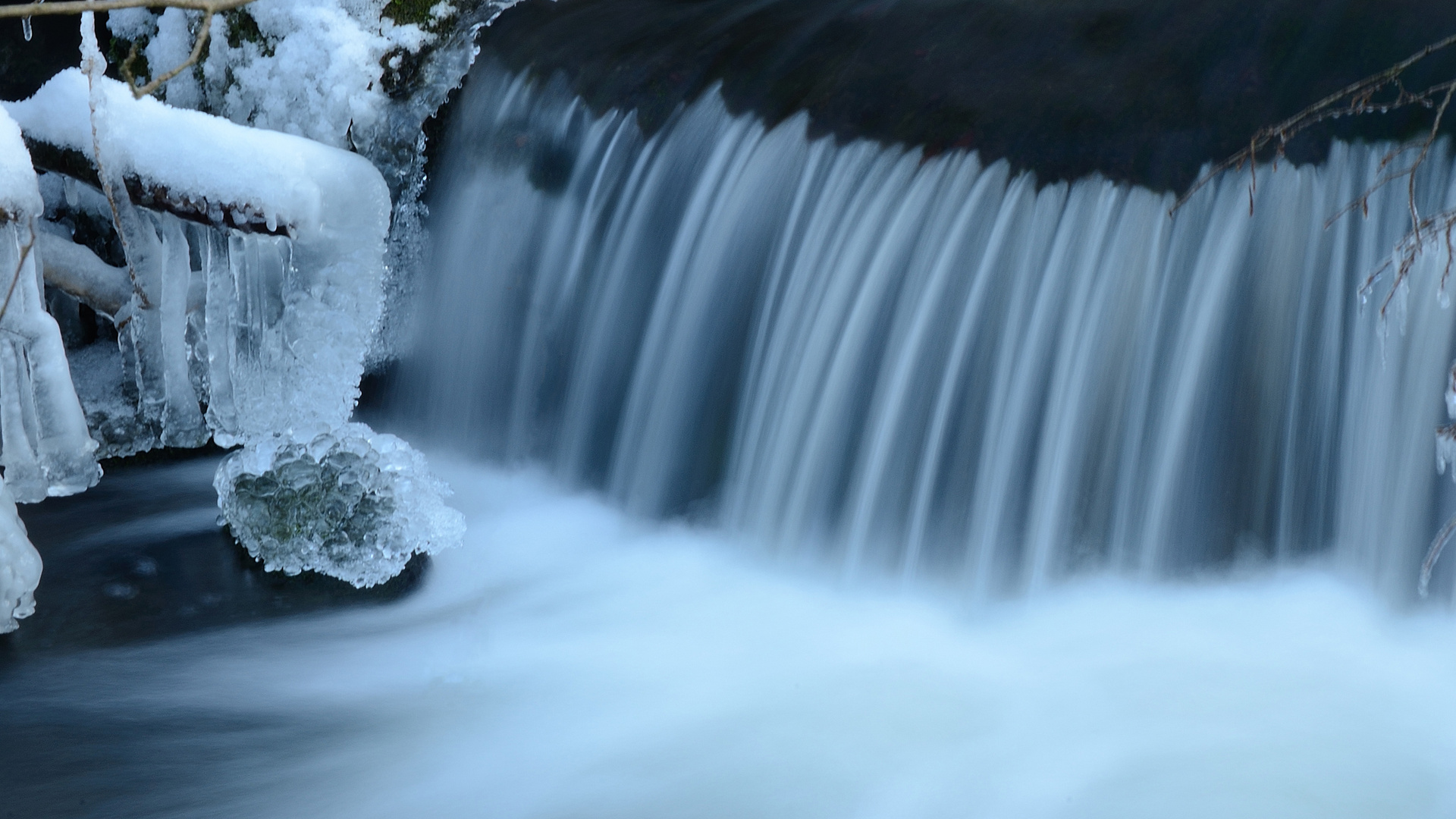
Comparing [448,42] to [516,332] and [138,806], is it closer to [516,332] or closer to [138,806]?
[516,332]

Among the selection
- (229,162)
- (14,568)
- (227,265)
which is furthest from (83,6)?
(227,265)

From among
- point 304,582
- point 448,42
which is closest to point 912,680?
point 304,582

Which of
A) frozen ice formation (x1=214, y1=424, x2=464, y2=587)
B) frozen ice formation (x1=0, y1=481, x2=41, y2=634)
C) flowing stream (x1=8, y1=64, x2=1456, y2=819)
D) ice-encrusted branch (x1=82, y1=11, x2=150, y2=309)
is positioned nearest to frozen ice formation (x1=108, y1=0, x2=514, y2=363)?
ice-encrusted branch (x1=82, y1=11, x2=150, y2=309)

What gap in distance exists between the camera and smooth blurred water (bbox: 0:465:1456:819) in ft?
9.05

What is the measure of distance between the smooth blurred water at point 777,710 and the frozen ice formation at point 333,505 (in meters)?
0.19

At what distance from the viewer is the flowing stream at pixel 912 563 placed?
2.83 metres

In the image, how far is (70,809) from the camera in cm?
274

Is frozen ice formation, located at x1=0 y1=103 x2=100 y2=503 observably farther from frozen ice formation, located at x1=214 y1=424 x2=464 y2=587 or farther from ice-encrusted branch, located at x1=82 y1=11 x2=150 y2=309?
frozen ice formation, located at x1=214 y1=424 x2=464 y2=587

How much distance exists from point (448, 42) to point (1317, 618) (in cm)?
326

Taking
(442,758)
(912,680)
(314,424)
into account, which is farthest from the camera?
(314,424)

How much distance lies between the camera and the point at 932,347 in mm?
3559

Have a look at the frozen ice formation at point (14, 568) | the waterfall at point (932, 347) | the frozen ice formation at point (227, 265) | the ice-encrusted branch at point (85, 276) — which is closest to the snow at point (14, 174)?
the frozen ice formation at point (227, 265)

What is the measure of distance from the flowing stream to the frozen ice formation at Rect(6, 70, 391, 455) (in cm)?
70

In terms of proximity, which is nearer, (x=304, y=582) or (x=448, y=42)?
(x=304, y=582)
